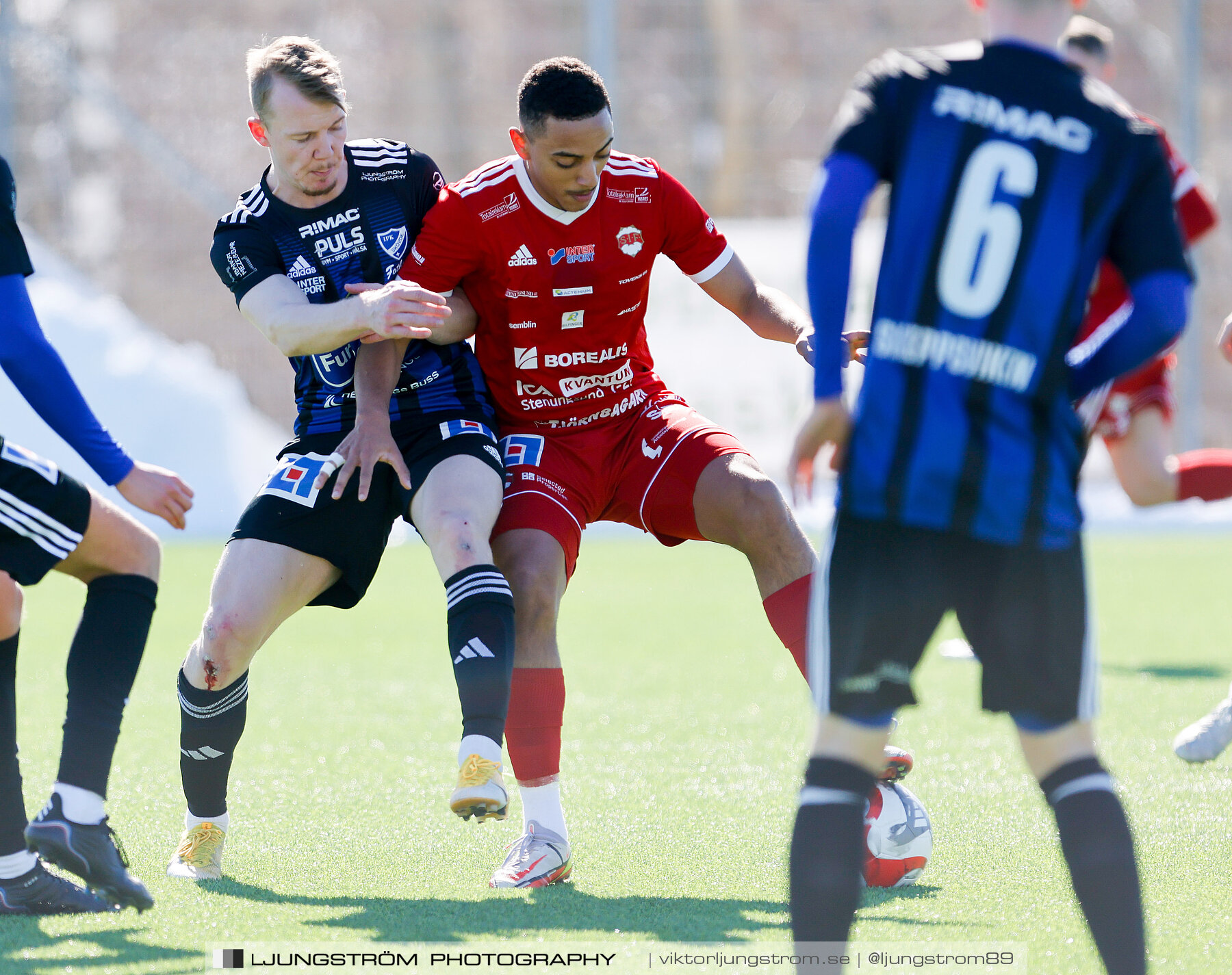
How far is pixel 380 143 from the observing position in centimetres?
392

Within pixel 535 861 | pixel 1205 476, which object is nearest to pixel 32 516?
pixel 535 861

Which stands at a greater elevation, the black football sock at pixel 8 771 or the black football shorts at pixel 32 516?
the black football shorts at pixel 32 516

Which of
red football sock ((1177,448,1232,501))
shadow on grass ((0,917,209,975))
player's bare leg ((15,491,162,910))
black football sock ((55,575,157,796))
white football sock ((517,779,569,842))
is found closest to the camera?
shadow on grass ((0,917,209,975))

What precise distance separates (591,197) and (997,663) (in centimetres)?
182

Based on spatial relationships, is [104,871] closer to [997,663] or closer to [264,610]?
[264,610]

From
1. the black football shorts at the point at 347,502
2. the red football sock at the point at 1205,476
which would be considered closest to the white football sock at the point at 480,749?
the black football shorts at the point at 347,502

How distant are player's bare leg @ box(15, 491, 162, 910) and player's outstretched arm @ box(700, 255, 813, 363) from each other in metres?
1.61

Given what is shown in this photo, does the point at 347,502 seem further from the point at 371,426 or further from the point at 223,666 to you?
the point at 223,666

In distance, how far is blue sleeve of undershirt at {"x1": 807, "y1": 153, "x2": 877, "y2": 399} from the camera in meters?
2.37

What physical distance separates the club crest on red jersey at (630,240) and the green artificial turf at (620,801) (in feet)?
4.87

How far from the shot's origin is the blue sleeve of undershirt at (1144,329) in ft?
7.69

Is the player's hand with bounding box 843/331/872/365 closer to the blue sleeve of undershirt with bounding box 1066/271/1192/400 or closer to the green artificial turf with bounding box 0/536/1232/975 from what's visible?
the blue sleeve of undershirt with bounding box 1066/271/1192/400

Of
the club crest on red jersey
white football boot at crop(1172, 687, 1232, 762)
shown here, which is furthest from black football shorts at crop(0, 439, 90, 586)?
white football boot at crop(1172, 687, 1232, 762)

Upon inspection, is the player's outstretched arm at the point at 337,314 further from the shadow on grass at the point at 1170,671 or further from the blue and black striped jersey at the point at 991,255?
the shadow on grass at the point at 1170,671
